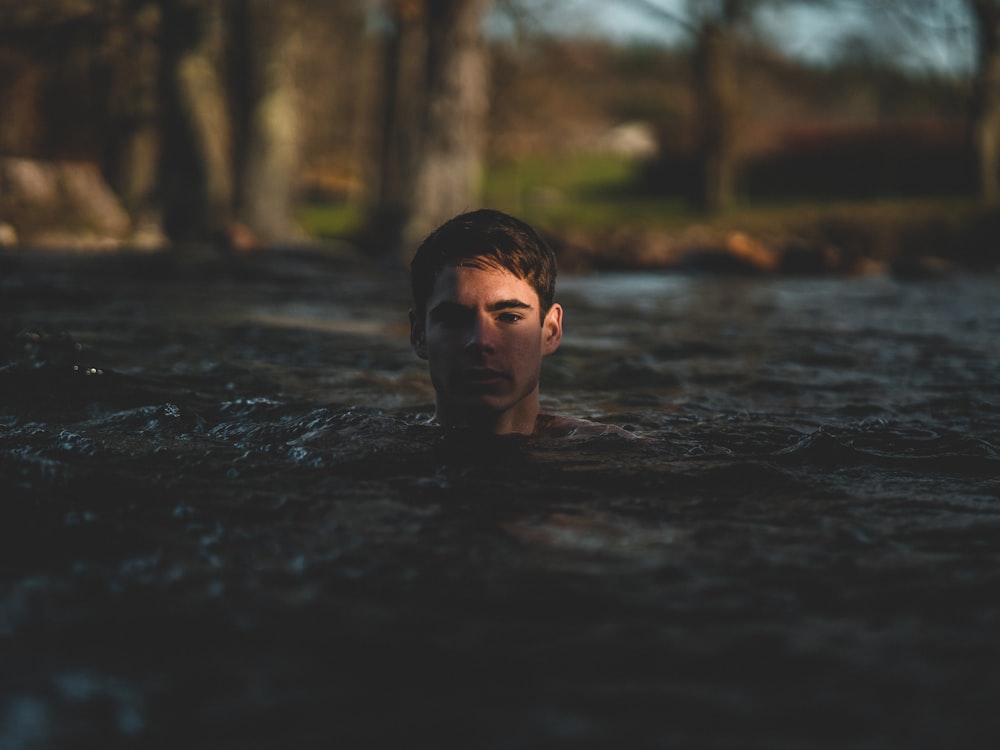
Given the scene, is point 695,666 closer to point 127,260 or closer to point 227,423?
point 227,423

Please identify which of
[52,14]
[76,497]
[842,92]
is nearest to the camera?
[76,497]

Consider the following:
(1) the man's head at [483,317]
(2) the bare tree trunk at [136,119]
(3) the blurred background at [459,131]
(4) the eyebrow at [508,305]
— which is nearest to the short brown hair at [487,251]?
(1) the man's head at [483,317]

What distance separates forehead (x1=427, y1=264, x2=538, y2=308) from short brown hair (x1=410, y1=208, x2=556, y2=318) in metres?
0.03

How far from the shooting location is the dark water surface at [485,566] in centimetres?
197

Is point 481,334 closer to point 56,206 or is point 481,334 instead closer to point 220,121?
point 56,206

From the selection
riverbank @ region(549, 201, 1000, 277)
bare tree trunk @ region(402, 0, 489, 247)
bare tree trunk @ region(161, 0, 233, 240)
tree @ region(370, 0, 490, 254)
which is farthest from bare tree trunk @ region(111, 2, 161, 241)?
riverbank @ region(549, 201, 1000, 277)

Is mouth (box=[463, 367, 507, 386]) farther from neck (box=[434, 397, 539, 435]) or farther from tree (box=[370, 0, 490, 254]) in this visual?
tree (box=[370, 0, 490, 254])

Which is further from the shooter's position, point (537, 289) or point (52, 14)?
point (52, 14)

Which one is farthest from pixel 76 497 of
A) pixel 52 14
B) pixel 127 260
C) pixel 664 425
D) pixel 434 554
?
pixel 52 14

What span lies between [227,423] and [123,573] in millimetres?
1962

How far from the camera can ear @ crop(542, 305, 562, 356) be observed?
4211mm

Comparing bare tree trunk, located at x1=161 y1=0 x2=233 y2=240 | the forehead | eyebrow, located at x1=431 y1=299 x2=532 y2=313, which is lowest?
eyebrow, located at x1=431 y1=299 x2=532 y2=313

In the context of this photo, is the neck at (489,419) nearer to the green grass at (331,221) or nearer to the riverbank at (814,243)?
the riverbank at (814,243)

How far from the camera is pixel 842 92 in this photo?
Answer: 116ft
